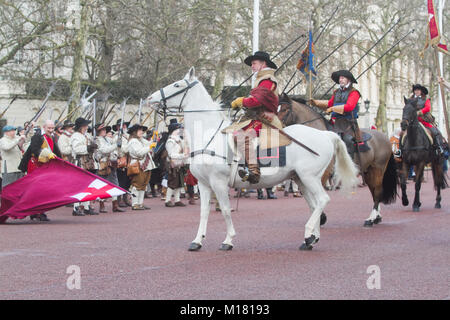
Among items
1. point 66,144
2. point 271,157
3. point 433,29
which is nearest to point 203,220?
point 271,157

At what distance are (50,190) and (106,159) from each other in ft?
9.07

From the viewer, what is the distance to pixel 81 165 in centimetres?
1580

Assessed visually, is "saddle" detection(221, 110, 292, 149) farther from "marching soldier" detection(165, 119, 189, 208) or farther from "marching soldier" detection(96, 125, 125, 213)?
"marching soldier" detection(165, 119, 189, 208)

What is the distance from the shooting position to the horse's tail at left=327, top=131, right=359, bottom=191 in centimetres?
1088

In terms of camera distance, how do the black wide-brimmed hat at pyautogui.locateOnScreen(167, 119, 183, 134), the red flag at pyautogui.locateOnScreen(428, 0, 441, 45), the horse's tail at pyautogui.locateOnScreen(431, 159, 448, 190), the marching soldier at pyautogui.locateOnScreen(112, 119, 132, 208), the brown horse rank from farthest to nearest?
1. the black wide-brimmed hat at pyautogui.locateOnScreen(167, 119, 183, 134)
2. the marching soldier at pyautogui.locateOnScreen(112, 119, 132, 208)
3. the horse's tail at pyautogui.locateOnScreen(431, 159, 448, 190)
4. the brown horse
5. the red flag at pyautogui.locateOnScreen(428, 0, 441, 45)

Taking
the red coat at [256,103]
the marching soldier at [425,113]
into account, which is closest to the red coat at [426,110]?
the marching soldier at [425,113]

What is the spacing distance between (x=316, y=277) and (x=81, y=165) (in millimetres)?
8992

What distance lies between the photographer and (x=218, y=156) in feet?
32.3

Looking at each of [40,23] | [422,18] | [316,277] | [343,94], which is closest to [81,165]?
[343,94]

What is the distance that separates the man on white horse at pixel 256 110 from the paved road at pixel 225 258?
3.67 ft

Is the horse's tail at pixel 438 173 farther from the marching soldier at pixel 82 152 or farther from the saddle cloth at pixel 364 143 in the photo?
the marching soldier at pixel 82 152

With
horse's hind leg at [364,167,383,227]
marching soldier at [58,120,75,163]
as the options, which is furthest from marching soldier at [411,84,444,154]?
marching soldier at [58,120,75,163]

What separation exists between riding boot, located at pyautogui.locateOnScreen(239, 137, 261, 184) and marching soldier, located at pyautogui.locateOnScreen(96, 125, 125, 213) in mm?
7096

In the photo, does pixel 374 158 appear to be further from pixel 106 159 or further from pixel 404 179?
pixel 106 159
